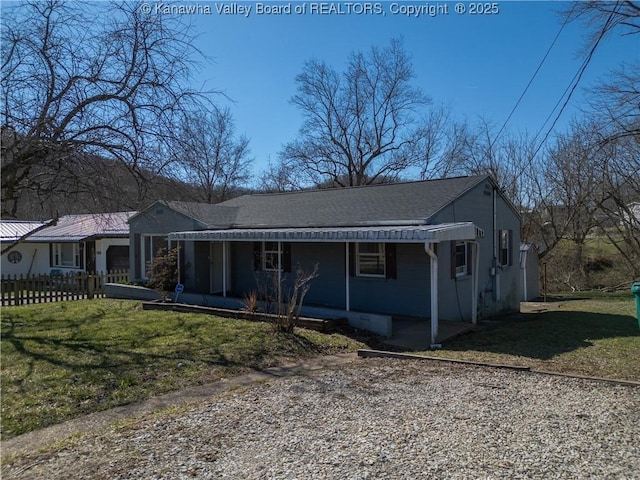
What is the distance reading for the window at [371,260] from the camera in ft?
40.8

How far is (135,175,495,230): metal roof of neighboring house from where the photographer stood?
1225cm

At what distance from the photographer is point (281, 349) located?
852 cm

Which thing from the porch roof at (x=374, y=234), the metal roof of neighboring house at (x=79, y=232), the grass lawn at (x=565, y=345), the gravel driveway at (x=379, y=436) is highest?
the metal roof of neighboring house at (x=79, y=232)

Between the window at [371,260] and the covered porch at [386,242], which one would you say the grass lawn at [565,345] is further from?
the window at [371,260]

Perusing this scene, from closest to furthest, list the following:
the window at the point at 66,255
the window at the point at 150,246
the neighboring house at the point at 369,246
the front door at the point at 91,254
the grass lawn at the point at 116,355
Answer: the grass lawn at the point at 116,355
the neighboring house at the point at 369,246
the window at the point at 150,246
the front door at the point at 91,254
the window at the point at 66,255

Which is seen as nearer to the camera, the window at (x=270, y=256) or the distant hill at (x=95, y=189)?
the distant hill at (x=95, y=189)

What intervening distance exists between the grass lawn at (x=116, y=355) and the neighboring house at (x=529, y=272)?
12922mm

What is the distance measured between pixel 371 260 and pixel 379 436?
27.3 feet

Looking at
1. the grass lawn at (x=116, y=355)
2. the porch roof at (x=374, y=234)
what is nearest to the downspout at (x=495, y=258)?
the porch roof at (x=374, y=234)

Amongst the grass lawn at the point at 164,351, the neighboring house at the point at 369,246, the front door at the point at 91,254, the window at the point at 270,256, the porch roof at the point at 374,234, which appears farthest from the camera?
the front door at the point at 91,254

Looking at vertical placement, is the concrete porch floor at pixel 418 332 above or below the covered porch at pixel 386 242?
below

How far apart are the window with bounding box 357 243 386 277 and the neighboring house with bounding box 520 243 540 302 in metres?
9.67

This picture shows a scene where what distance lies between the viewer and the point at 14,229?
26.5 m

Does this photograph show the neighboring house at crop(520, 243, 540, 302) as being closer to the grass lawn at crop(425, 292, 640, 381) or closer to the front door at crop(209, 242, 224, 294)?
the grass lawn at crop(425, 292, 640, 381)
